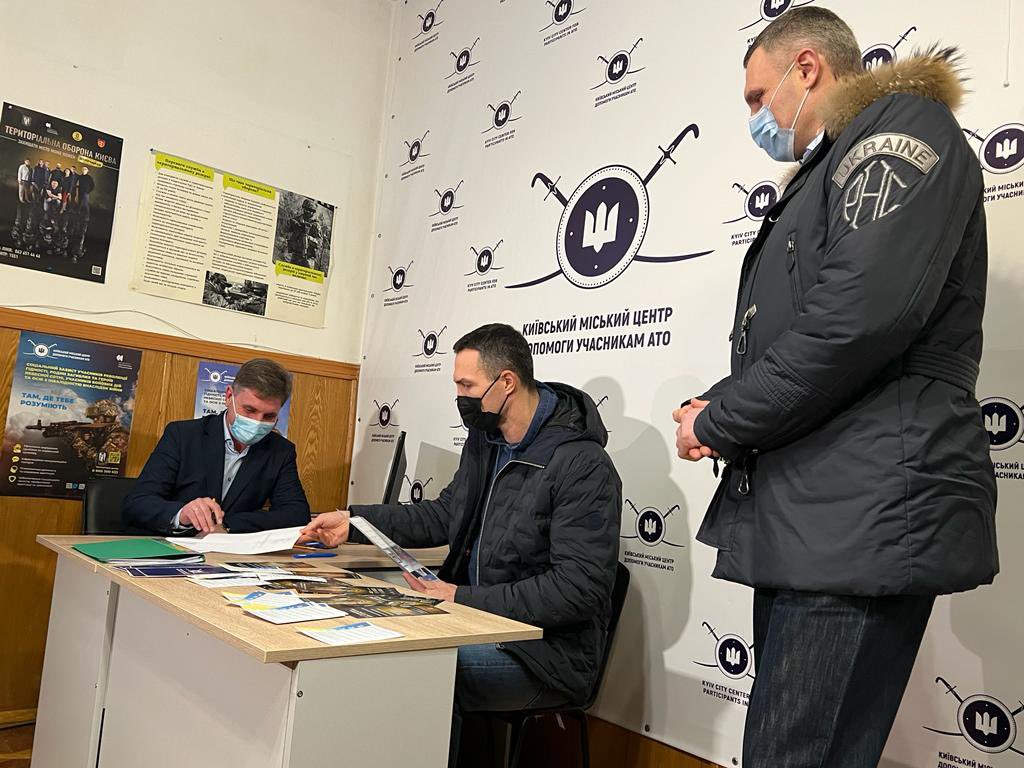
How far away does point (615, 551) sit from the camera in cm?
219

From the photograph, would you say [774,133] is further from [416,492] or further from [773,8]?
[416,492]

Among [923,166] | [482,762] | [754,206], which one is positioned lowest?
[482,762]

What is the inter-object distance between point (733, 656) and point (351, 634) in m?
1.39

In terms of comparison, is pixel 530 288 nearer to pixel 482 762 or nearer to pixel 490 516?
pixel 490 516

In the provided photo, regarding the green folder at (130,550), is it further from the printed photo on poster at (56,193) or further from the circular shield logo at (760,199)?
the circular shield logo at (760,199)

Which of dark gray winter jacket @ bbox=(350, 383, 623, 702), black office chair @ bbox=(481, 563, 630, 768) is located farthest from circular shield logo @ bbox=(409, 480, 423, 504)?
black office chair @ bbox=(481, 563, 630, 768)

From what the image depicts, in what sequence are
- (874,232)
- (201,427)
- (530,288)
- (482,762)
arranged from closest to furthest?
(874,232) < (482,762) < (201,427) < (530,288)

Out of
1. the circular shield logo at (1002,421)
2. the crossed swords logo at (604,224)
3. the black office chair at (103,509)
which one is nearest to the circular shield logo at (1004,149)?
the circular shield logo at (1002,421)

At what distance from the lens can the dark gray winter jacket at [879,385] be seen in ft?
4.06

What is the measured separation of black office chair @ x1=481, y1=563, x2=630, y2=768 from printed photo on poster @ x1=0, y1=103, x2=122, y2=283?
2628 millimetres

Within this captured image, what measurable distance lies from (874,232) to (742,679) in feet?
5.32

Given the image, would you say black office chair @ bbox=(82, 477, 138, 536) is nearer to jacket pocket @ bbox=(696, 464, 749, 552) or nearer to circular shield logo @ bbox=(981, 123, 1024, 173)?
jacket pocket @ bbox=(696, 464, 749, 552)

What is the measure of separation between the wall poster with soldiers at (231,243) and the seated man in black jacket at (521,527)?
5.68ft

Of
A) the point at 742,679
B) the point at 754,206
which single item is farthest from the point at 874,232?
the point at 742,679
